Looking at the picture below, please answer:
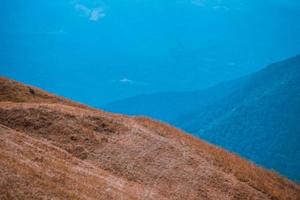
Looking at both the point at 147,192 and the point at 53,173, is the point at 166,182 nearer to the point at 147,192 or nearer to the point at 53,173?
the point at 147,192

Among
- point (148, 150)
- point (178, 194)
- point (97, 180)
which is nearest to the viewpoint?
point (97, 180)

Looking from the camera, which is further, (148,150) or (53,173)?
(148,150)

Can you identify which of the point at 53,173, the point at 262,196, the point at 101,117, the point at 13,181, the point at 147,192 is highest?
the point at 101,117

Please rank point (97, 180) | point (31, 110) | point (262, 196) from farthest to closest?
point (31, 110) < point (262, 196) < point (97, 180)

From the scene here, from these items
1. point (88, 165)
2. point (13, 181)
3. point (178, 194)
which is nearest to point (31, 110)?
point (88, 165)

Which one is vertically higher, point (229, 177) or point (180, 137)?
point (180, 137)

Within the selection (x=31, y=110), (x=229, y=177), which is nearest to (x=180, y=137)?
(x=229, y=177)
